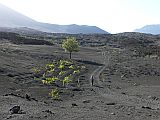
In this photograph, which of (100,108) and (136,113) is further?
(100,108)

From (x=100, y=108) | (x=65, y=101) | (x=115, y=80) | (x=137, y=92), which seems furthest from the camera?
(x=115, y=80)

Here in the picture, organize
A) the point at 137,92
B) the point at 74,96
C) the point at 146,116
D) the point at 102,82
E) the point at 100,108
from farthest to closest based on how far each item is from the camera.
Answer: the point at 102,82, the point at 137,92, the point at 74,96, the point at 100,108, the point at 146,116

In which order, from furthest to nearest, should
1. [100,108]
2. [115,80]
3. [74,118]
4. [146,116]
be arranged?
1. [115,80]
2. [100,108]
3. [146,116]
4. [74,118]

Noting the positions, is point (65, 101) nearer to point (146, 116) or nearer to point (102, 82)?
point (146, 116)

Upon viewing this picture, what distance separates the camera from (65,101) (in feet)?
116

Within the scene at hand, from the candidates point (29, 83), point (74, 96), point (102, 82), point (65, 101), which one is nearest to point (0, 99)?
point (65, 101)

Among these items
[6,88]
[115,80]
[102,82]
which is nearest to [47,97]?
[6,88]

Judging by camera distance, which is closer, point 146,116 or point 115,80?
point 146,116

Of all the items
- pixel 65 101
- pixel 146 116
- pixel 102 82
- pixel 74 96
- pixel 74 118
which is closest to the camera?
pixel 74 118

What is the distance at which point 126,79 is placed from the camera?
6412 centimetres

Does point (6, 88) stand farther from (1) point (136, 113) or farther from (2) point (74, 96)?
(1) point (136, 113)

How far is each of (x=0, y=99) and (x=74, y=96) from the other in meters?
10.7

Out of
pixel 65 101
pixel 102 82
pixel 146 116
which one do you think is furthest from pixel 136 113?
pixel 102 82

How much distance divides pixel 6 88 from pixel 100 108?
1417cm
